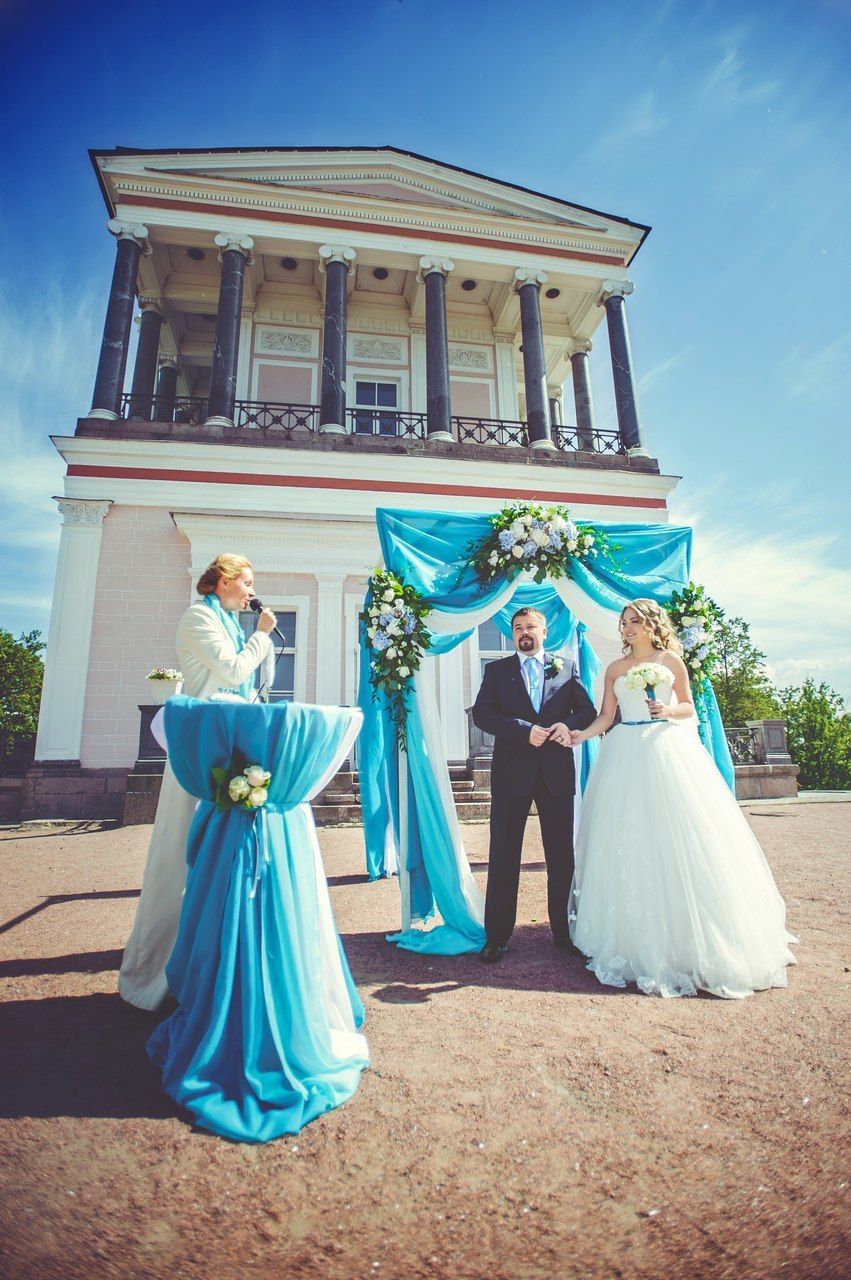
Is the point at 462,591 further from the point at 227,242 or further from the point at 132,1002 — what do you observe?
the point at 227,242

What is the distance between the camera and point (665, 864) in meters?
3.52

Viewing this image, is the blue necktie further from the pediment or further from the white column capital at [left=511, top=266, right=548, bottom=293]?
the pediment

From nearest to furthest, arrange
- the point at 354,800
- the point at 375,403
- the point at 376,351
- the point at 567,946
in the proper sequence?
the point at 567,946
the point at 354,800
the point at 375,403
the point at 376,351

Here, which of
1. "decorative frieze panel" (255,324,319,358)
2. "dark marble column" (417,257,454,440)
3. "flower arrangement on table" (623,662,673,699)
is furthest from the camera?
"decorative frieze panel" (255,324,319,358)

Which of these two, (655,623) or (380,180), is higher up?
(380,180)

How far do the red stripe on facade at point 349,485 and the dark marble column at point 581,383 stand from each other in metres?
3.31

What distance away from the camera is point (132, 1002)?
3.14 m

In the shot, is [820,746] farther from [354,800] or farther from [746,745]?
[354,800]

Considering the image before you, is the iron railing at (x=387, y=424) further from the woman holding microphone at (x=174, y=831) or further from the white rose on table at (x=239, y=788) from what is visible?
the white rose on table at (x=239, y=788)

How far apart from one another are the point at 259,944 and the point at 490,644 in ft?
35.3

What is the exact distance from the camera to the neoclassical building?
11.7 meters

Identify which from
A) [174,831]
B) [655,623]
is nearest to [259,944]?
[174,831]

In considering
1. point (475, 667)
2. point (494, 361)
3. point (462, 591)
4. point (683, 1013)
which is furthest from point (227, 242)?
point (683, 1013)

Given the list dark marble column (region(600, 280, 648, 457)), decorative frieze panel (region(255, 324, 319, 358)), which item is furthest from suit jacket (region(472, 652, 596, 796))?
decorative frieze panel (region(255, 324, 319, 358))
